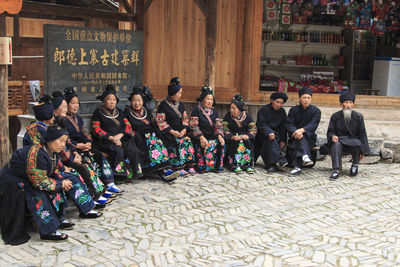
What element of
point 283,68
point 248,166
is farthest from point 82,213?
point 283,68

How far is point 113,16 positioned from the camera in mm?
9680

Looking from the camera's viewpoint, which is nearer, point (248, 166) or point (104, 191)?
point (104, 191)

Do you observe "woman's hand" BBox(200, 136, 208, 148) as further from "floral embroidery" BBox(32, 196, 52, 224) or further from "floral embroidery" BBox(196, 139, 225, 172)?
"floral embroidery" BBox(32, 196, 52, 224)

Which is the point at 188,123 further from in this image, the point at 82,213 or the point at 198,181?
the point at 82,213

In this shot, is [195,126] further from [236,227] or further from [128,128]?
[236,227]

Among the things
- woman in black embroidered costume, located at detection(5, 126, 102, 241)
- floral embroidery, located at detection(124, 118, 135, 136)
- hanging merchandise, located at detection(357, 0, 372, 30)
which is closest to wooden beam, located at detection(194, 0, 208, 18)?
floral embroidery, located at detection(124, 118, 135, 136)

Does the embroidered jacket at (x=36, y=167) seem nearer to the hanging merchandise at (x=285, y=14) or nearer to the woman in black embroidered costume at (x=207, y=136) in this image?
the woman in black embroidered costume at (x=207, y=136)

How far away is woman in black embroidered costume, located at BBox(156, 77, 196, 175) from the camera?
27.6ft

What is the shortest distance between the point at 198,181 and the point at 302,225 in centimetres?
221

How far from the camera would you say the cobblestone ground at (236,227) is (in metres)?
5.34

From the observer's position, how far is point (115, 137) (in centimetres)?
768

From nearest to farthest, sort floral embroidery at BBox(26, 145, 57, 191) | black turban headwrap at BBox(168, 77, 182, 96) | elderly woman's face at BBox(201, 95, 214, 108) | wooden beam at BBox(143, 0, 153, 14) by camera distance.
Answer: floral embroidery at BBox(26, 145, 57, 191), black turban headwrap at BBox(168, 77, 182, 96), elderly woman's face at BBox(201, 95, 214, 108), wooden beam at BBox(143, 0, 153, 14)

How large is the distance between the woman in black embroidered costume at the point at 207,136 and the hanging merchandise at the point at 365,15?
238 inches

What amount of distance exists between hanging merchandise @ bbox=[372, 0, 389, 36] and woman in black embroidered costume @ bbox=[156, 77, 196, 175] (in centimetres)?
676
